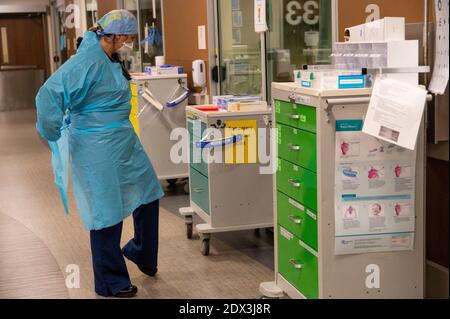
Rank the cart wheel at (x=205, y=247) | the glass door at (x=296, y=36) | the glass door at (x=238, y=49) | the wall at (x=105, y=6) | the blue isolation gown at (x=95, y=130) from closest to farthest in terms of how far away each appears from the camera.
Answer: the blue isolation gown at (x=95, y=130) → the glass door at (x=296, y=36) → the cart wheel at (x=205, y=247) → the glass door at (x=238, y=49) → the wall at (x=105, y=6)

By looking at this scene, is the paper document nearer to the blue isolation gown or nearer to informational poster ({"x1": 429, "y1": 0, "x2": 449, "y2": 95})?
informational poster ({"x1": 429, "y1": 0, "x2": 449, "y2": 95})

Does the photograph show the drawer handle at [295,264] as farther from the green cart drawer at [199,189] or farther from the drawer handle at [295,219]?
the green cart drawer at [199,189]

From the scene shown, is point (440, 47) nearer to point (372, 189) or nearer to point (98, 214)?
point (372, 189)

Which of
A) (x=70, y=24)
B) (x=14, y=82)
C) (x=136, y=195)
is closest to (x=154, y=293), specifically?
(x=136, y=195)

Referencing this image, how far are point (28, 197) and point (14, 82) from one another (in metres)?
9.11

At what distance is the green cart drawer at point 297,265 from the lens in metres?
3.04

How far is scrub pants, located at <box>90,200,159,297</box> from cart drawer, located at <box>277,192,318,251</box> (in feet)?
2.92

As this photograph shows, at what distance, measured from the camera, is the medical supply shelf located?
9.29 feet

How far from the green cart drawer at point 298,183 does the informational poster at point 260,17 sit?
169 centimetres

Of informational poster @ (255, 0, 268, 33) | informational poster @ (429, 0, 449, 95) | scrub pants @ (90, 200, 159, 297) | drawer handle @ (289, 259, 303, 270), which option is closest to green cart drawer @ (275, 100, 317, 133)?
informational poster @ (429, 0, 449, 95)

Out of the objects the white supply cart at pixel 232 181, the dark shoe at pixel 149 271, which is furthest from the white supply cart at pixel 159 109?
the dark shoe at pixel 149 271

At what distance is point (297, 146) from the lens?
10.1 feet

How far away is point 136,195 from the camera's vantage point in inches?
152

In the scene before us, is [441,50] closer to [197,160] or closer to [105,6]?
[197,160]
